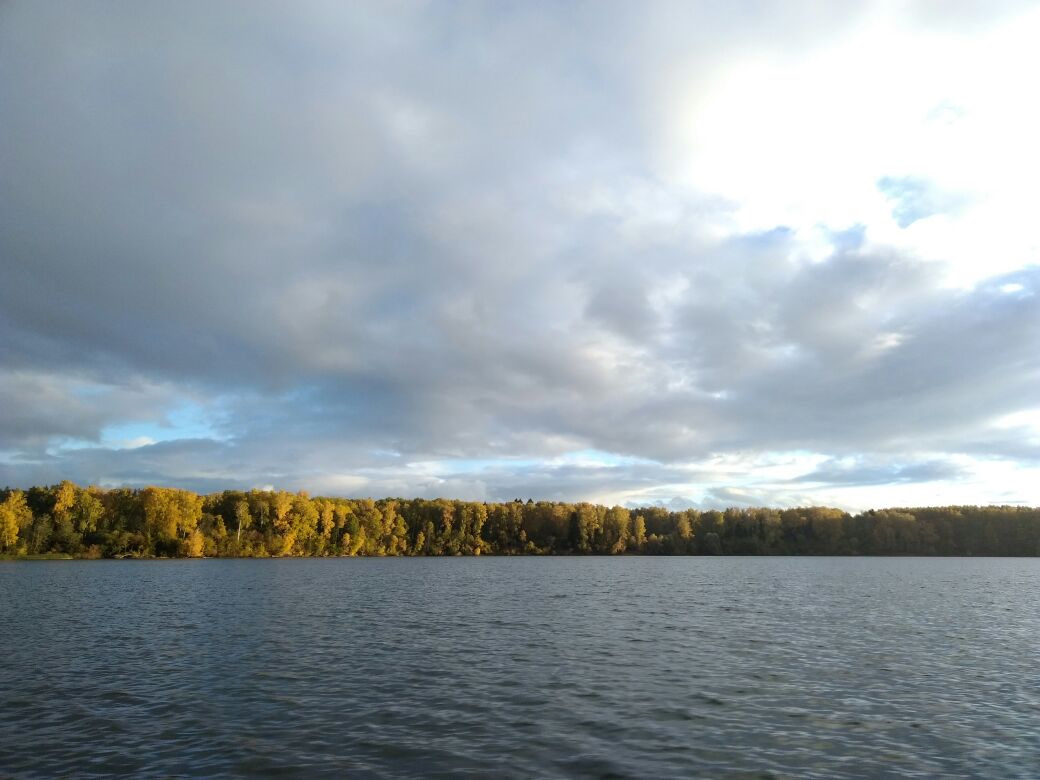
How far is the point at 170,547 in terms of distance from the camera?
17962cm

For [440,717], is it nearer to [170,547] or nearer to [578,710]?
[578,710]

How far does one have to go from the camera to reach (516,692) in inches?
1176

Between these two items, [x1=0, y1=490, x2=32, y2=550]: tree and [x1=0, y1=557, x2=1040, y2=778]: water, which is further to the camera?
[x1=0, y1=490, x2=32, y2=550]: tree

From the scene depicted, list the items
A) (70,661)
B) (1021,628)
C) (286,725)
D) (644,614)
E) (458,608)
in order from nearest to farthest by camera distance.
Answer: (286,725), (70,661), (1021,628), (644,614), (458,608)

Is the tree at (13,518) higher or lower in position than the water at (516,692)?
higher

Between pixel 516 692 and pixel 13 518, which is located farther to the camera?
pixel 13 518

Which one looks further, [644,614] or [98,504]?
[98,504]


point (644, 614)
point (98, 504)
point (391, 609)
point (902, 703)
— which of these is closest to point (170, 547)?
point (98, 504)

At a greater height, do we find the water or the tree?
the tree

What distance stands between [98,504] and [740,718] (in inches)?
7463

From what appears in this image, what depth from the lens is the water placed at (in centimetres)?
2133

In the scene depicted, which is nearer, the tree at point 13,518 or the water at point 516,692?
the water at point 516,692

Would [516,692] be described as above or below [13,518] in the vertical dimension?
below

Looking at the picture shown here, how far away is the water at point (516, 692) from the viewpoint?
70.0ft
